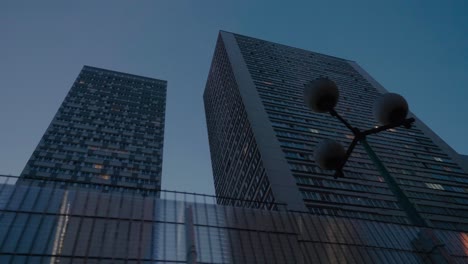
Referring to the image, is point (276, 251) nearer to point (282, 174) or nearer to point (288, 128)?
point (282, 174)

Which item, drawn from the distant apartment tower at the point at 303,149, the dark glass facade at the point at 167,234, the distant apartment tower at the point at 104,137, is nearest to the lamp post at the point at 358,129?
the dark glass facade at the point at 167,234

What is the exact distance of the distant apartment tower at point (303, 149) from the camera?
46.8 metres

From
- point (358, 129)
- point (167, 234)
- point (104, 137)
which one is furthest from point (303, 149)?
point (358, 129)

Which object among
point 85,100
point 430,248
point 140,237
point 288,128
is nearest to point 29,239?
point 140,237

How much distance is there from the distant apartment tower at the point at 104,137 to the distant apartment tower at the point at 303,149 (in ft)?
54.7

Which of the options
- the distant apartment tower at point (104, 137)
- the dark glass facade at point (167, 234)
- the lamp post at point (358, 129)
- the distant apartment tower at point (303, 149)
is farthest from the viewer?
the distant apartment tower at point (104, 137)

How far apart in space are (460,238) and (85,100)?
273ft

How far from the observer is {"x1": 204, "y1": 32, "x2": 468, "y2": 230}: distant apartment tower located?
154 feet

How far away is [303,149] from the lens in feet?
176

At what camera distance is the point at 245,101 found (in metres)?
63.0

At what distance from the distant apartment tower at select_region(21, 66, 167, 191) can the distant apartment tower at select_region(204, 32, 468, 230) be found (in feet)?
54.7

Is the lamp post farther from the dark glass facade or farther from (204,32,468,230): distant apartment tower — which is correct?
(204,32,468,230): distant apartment tower

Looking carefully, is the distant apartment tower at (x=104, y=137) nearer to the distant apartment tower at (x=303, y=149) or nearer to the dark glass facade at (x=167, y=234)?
the distant apartment tower at (x=303, y=149)

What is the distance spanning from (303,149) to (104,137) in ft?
150
